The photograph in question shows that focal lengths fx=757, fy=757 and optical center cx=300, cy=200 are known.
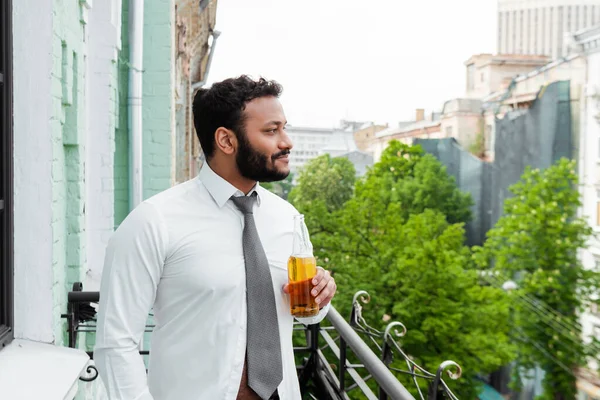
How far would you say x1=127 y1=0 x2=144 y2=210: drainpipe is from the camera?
6148 millimetres

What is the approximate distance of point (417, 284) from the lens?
23.4 metres

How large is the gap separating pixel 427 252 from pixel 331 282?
72.5 feet

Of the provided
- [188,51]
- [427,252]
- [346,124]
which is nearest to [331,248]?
[427,252]

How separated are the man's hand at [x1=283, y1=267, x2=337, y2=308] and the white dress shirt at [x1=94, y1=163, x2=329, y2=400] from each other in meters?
0.17

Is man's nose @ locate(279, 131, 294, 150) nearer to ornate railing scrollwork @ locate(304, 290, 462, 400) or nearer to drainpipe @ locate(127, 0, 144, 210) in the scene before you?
ornate railing scrollwork @ locate(304, 290, 462, 400)

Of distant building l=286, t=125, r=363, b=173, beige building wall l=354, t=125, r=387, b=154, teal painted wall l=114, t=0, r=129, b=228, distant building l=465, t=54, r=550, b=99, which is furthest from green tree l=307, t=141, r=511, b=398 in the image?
distant building l=286, t=125, r=363, b=173

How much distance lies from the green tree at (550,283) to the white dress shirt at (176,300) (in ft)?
103

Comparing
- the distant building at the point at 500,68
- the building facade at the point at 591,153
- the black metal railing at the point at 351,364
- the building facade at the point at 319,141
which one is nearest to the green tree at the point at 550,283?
the building facade at the point at 591,153

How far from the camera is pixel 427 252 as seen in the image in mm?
23688

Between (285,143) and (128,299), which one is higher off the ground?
(285,143)

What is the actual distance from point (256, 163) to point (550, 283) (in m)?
31.8

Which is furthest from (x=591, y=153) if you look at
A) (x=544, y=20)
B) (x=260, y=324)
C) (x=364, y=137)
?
(x=544, y=20)

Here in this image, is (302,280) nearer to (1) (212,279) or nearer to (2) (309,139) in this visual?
(1) (212,279)

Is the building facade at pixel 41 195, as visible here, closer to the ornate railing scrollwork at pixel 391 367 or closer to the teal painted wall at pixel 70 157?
the teal painted wall at pixel 70 157
